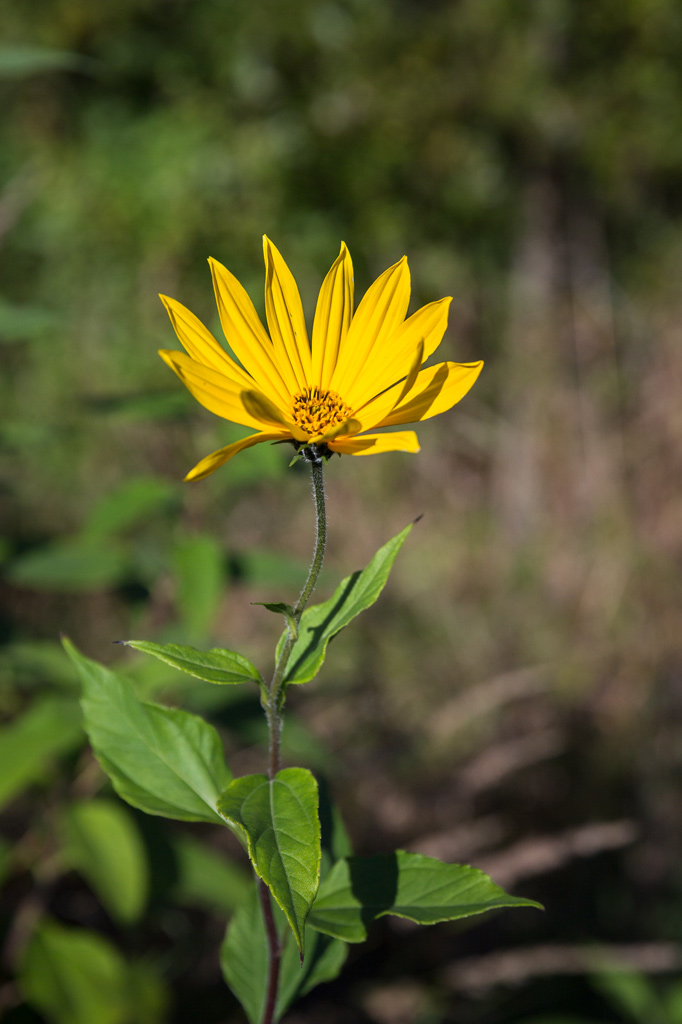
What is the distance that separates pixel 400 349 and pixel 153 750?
2.17ft

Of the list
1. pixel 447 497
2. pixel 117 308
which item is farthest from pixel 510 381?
pixel 117 308

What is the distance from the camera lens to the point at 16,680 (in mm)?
2039

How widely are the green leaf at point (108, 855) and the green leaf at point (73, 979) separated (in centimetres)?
15

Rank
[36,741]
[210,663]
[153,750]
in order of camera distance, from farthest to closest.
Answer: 1. [36,741]
2. [153,750]
3. [210,663]

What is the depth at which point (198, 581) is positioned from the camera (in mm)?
1978

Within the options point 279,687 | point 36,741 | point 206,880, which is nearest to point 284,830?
point 279,687

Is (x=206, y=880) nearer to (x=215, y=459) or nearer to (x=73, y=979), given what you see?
(x=73, y=979)

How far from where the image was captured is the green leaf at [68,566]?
6.62 ft

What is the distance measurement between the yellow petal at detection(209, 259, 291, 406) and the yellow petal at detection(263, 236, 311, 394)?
0.01 m

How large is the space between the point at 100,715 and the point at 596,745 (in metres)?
2.60

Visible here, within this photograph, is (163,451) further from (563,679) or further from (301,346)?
(301,346)

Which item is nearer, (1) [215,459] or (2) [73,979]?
(1) [215,459]

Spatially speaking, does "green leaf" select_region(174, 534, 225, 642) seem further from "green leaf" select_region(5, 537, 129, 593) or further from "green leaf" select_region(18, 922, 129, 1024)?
"green leaf" select_region(18, 922, 129, 1024)

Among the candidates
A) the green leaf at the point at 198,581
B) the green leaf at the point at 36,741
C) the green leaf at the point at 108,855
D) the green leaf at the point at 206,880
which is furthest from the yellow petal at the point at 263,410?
the green leaf at the point at 206,880
